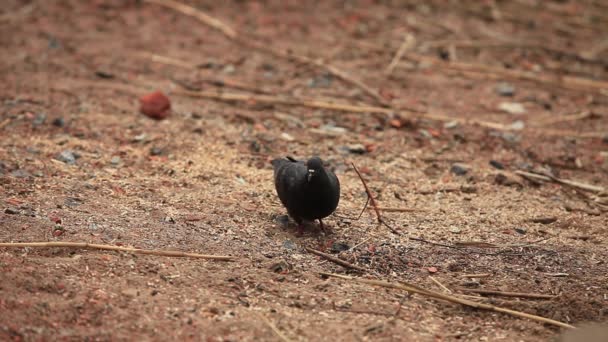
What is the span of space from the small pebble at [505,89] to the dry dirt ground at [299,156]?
0.12ft

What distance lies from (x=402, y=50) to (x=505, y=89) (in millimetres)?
1259

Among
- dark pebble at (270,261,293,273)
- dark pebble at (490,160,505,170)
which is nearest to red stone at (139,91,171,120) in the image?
dark pebble at (270,261,293,273)

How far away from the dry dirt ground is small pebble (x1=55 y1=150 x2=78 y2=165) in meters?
0.02

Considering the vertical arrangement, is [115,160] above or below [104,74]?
below

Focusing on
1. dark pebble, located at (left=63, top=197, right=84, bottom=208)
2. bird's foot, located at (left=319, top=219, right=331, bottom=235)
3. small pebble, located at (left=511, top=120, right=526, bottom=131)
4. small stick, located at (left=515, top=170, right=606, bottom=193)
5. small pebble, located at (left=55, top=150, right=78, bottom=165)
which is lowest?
bird's foot, located at (left=319, top=219, right=331, bottom=235)

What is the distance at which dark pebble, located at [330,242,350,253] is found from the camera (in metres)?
4.62

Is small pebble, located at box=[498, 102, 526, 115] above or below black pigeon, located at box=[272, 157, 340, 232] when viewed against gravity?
below

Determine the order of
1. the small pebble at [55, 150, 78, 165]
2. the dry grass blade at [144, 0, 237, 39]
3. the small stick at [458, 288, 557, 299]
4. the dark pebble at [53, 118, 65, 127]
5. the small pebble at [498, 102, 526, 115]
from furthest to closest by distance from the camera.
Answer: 1. the dry grass blade at [144, 0, 237, 39]
2. the small pebble at [498, 102, 526, 115]
3. the dark pebble at [53, 118, 65, 127]
4. the small pebble at [55, 150, 78, 165]
5. the small stick at [458, 288, 557, 299]

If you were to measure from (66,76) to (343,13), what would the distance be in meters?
3.52

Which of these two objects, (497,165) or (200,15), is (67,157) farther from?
(200,15)

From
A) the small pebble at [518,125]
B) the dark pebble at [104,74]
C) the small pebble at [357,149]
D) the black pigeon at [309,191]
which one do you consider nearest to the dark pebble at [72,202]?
the black pigeon at [309,191]

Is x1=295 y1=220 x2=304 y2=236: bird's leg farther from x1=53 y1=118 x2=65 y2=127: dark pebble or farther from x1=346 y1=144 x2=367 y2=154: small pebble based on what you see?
x1=53 y1=118 x2=65 y2=127: dark pebble

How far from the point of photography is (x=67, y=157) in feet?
18.5


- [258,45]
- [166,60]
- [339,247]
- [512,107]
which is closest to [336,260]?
[339,247]
